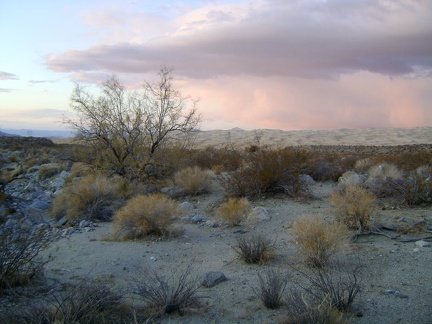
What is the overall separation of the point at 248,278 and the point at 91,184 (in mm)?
9054

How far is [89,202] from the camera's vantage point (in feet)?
47.1

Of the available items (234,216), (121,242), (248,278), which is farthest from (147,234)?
(248,278)

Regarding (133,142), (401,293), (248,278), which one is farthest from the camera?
(133,142)

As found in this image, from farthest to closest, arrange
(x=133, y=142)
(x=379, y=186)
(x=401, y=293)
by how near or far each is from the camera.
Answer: (x=133, y=142) → (x=379, y=186) → (x=401, y=293)

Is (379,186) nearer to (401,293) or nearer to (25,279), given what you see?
(401,293)

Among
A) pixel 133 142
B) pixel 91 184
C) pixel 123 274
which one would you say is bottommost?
pixel 123 274

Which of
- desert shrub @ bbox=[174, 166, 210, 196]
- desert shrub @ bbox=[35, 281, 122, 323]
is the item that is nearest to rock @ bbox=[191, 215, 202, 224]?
desert shrub @ bbox=[174, 166, 210, 196]

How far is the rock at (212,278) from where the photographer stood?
24.5ft

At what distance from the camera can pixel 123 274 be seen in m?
8.37

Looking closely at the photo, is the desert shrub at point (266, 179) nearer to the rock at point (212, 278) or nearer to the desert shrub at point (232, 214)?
the desert shrub at point (232, 214)

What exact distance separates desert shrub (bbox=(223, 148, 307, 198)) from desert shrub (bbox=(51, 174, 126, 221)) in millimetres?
4186

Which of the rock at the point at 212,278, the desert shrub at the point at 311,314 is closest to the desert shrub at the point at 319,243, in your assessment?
the rock at the point at 212,278

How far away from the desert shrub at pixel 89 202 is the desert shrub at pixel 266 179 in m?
4.19

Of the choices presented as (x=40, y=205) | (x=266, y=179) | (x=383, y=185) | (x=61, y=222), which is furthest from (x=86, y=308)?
(x=40, y=205)
